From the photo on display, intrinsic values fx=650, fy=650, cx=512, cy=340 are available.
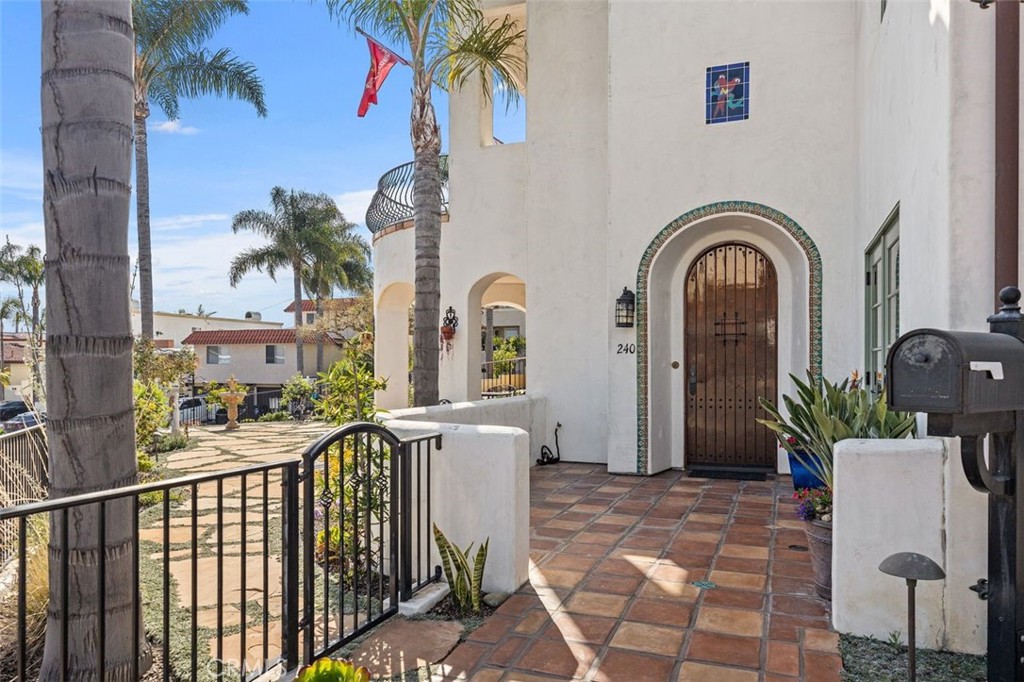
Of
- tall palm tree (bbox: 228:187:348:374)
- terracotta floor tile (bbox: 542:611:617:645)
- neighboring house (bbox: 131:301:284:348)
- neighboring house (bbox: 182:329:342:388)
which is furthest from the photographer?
neighboring house (bbox: 131:301:284:348)

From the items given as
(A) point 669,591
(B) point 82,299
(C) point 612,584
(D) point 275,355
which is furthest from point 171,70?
(D) point 275,355

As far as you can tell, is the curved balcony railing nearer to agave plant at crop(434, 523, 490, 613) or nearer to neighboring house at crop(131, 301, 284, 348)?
agave plant at crop(434, 523, 490, 613)

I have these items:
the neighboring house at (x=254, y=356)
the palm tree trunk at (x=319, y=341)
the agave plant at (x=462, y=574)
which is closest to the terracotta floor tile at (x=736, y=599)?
the agave plant at (x=462, y=574)

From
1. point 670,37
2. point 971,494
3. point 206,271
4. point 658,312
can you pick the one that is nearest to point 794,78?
point 670,37

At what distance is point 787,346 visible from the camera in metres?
7.79

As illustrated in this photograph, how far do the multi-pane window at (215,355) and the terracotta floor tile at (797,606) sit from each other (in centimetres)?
3688

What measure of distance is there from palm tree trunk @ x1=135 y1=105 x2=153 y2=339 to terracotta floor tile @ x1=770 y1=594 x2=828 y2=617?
1437 cm

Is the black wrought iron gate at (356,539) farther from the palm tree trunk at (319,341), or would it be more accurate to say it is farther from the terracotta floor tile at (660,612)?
the palm tree trunk at (319,341)

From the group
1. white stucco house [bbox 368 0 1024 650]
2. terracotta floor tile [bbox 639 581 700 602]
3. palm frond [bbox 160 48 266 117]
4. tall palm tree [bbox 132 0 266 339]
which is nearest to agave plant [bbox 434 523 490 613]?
terracotta floor tile [bbox 639 581 700 602]

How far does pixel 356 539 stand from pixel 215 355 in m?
36.8

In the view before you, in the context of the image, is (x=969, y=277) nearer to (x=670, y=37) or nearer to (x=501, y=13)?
(x=670, y=37)

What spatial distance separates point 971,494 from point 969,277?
40.3 inches

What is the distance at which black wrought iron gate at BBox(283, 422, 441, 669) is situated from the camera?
2.89 m

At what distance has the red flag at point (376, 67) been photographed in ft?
25.9
